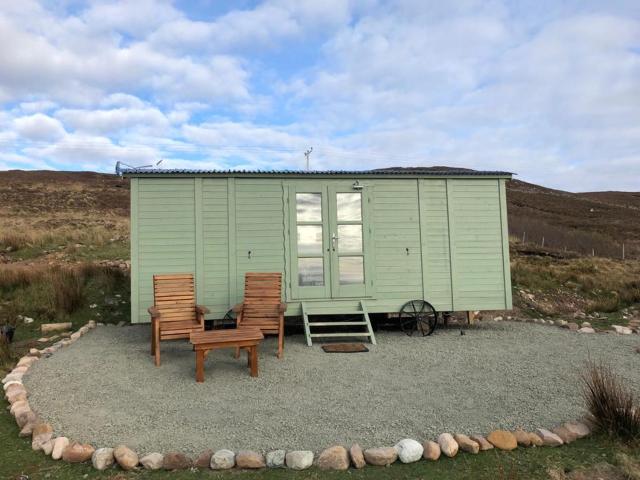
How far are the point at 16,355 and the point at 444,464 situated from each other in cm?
520

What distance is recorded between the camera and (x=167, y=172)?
6.47 m

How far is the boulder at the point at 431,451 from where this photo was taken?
114 inches

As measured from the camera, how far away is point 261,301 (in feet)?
19.7

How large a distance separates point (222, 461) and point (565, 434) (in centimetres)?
243

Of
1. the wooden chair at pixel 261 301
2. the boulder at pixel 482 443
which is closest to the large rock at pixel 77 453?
the boulder at pixel 482 443

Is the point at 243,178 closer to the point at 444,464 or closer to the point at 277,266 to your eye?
the point at 277,266

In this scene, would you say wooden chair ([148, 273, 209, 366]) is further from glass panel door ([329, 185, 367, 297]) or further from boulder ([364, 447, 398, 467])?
boulder ([364, 447, 398, 467])

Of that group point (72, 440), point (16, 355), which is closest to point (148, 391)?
point (72, 440)

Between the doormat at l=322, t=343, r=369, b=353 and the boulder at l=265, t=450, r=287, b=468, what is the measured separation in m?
2.91

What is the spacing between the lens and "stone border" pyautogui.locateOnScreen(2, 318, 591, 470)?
9.26 feet

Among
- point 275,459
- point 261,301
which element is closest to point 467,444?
point 275,459

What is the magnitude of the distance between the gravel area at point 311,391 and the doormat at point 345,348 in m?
0.15

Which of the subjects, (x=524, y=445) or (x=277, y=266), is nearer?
(x=524, y=445)

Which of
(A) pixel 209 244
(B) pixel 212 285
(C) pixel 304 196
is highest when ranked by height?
(C) pixel 304 196
